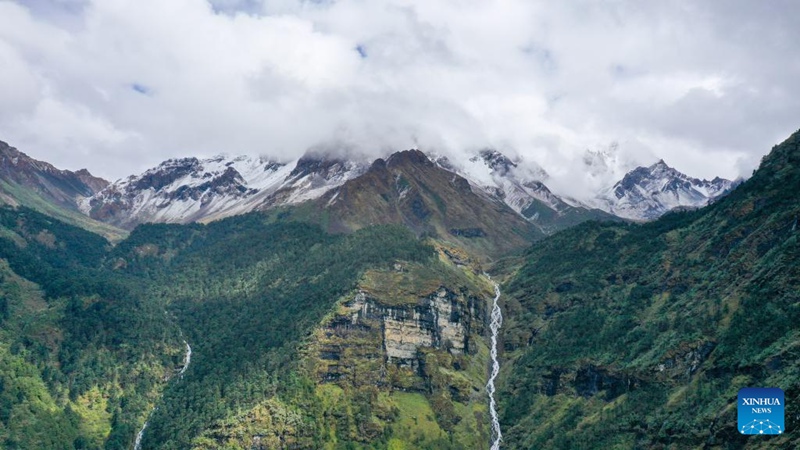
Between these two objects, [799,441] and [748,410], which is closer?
[748,410]
